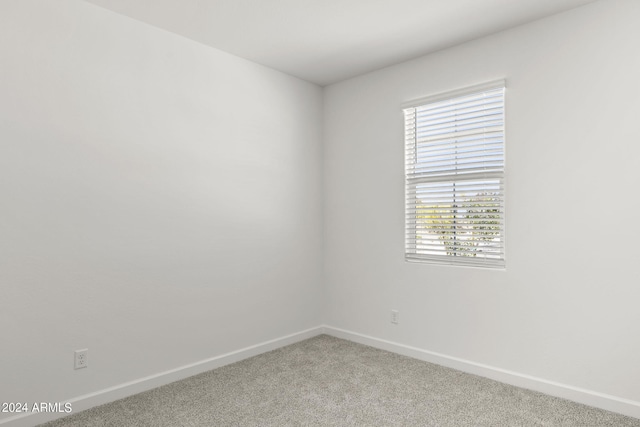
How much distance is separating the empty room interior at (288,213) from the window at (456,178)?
0.06ft

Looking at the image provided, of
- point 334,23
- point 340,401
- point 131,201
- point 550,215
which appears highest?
point 334,23

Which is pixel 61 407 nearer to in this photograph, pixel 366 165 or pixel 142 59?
pixel 142 59

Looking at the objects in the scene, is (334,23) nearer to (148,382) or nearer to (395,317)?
(395,317)

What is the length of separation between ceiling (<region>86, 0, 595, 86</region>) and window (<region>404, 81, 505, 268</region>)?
491 millimetres

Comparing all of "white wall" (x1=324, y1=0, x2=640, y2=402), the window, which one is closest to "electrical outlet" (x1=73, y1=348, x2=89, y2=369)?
"white wall" (x1=324, y1=0, x2=640, y2=402)

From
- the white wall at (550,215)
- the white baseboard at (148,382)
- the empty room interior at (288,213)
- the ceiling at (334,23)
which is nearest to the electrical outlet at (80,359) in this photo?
the empty room interior at (288,213)

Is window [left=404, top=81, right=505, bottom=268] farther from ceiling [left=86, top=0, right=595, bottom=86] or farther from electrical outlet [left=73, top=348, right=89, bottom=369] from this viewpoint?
electrical outlet [left=73, top=348, right=89, bottom=369]

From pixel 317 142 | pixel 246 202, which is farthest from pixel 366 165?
pixel 246 202

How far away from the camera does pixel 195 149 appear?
318 centimetres

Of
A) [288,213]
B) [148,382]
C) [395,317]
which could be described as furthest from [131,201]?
[395,317]

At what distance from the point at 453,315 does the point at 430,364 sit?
1.51 feet

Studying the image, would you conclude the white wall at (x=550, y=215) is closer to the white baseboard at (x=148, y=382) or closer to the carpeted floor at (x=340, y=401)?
the carpeted floor at (x=340, y=401)

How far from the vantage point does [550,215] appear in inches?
109

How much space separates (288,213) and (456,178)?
1.60 metres
